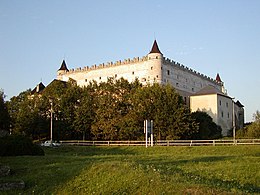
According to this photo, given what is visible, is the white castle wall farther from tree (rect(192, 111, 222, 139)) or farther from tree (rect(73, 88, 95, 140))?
tree (rect(73, 88, 95, 140))

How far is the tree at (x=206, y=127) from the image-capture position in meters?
70.1

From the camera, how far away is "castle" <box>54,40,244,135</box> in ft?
283

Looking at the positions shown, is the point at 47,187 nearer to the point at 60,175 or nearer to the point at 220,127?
the point at 60,175

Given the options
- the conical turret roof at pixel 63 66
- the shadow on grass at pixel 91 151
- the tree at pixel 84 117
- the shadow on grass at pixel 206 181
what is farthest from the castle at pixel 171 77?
the shadow on grass at pixel 206 181

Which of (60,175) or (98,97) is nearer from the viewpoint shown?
(60,175)

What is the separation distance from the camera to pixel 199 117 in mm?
74000

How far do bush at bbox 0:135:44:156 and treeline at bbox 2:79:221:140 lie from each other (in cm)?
2739

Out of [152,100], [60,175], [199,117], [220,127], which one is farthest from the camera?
[220,127]

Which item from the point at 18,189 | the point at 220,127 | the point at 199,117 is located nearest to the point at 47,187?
the point at 18,189

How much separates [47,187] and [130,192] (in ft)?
11.5

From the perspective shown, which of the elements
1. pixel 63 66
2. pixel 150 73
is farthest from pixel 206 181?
pixel 63 66

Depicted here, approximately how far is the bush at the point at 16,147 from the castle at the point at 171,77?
5545 cm

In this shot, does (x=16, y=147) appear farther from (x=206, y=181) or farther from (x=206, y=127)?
(x=206, y=127)

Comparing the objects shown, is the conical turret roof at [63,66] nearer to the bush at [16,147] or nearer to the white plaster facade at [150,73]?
the white plaster facade at [150,73]
